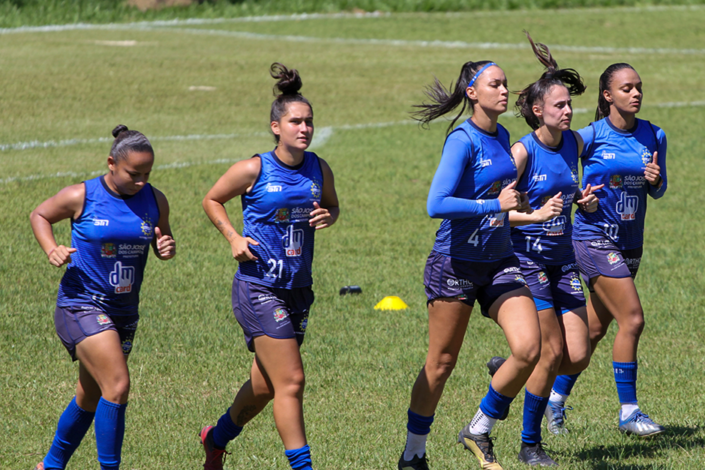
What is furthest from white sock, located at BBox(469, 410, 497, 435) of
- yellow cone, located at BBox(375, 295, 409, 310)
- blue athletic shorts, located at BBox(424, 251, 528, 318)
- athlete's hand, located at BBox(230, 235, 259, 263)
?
yellow cone, located at BBox(375, 295, 409, 310)

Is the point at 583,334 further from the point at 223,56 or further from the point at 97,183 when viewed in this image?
the point at 223,56

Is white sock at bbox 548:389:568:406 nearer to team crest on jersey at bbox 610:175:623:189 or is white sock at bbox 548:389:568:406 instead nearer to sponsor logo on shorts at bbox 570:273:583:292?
sponsor logo on shorts at bbox 570:273:583:292

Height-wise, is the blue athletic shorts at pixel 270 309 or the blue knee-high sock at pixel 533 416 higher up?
the blue athletic shorts at pixel 270 309

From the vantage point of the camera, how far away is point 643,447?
6.31 meters

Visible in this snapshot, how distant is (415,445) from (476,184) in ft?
5.53

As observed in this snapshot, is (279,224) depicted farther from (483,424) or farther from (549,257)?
(549,257)

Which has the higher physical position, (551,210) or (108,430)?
(551,210)

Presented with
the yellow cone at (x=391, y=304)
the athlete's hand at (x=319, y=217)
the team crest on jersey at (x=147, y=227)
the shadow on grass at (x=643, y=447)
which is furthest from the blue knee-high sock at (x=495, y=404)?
the yellow cone at (x=391, y=304)

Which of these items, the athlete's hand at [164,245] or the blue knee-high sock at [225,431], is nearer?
the athlete's hand at [164,245]

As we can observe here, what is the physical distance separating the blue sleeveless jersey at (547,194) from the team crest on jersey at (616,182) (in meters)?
0.58

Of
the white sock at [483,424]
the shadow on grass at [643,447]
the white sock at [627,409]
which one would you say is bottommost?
the shadow on grass at [643,447]

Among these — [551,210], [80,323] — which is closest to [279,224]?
[80,323]

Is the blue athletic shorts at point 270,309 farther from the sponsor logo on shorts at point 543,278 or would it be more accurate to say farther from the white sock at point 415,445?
the sponsor logo on shorts at point 543,278

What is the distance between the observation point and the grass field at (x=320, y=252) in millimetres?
6531
